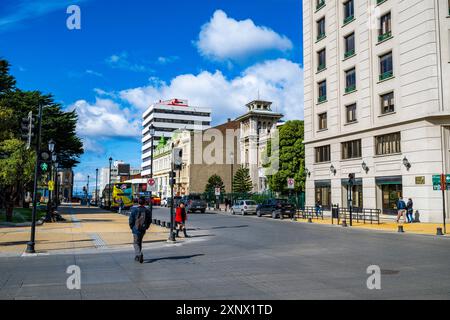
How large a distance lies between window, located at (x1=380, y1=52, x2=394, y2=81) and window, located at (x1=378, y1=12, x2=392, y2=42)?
4.56ft

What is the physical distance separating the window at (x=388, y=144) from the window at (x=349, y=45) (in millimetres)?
8277

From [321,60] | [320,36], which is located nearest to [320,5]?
[320,36]

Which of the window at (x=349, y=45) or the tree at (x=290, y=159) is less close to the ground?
the window at (x=349, y=45)

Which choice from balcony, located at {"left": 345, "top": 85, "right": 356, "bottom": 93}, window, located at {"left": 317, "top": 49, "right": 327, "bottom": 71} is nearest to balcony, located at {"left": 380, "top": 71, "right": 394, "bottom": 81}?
balcony, located at {"left": 345, "top": 85, "right": 356, "bottom": 93}

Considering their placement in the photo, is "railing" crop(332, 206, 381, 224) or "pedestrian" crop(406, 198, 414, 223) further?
"railing" crop(332, 206, 381, 224)

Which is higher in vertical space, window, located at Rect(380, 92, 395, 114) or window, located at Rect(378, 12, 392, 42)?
window, located at Rect(378, 12, 392, 42)

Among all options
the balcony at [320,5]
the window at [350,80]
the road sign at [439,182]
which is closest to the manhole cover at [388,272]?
the road sign at [439,182]

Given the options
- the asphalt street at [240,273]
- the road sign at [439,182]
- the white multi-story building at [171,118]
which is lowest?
the asphalt street at [240,273]

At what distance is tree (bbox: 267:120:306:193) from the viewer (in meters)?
55.7

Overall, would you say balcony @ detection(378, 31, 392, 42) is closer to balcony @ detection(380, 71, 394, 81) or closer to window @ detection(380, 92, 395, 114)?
balcony @ detection(380, 71, 394, 81)

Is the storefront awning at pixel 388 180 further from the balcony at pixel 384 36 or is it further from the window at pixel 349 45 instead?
the window at pixel 349 45

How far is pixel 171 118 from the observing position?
130500 millimetres

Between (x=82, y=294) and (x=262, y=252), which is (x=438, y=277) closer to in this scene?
(x=262, y=252)

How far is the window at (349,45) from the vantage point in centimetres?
3734
